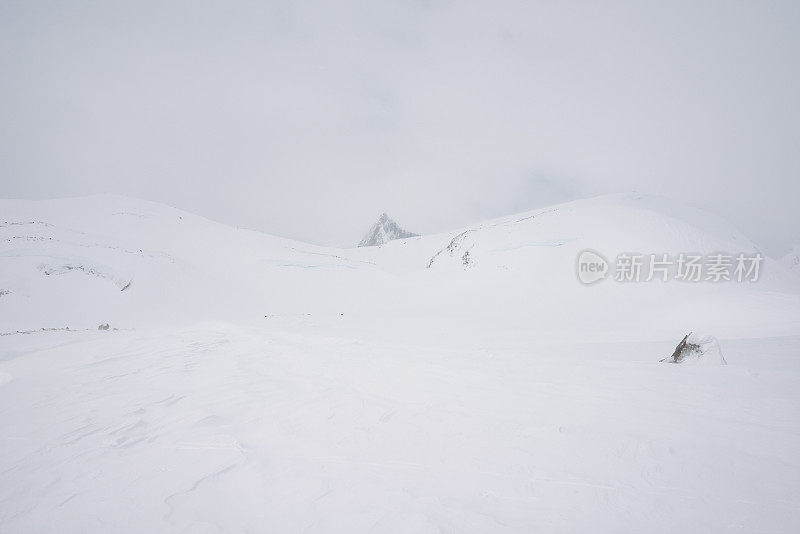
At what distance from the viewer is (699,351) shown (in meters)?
6.71

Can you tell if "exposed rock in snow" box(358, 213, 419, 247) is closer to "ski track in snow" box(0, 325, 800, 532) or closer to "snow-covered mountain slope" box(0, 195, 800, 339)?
"snow-covered mountain slope" box(0, 195, 800, 339)

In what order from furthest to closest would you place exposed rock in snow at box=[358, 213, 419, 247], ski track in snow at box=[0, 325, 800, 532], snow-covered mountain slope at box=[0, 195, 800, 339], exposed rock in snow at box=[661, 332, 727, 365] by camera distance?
exposed rock in snow at box=[358, 213, 419, 247] → snow-covered mountain slope at box=[0, 195, 800, 339] → exposed rock in snow at box=[661, 332, 727, 365] → ski track in snow at box=[0, 325, 800, 532]

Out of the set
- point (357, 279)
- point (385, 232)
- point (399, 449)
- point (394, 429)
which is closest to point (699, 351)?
point (394, 429)

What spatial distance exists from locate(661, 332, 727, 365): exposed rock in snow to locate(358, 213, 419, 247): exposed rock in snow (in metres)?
101

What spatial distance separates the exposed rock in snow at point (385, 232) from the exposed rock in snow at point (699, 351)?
10089 centimetres

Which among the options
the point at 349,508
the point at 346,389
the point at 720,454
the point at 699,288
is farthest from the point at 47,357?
the point at 699,288

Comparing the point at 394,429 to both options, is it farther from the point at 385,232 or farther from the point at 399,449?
the point at 385,232

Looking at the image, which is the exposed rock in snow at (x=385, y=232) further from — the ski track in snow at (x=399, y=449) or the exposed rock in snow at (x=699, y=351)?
the ski track in snow at (x=399, y=449)

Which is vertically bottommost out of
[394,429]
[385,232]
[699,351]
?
[394,429]

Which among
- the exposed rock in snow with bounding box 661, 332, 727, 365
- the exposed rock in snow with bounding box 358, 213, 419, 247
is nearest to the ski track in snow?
the exposed rock in snow with bounding box 661, 332, 727, 365

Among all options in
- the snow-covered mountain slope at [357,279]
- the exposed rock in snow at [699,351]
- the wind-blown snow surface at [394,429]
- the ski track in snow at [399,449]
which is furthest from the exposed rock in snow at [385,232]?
the ski track in snow at [399,449]

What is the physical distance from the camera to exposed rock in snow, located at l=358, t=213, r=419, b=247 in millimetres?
108188

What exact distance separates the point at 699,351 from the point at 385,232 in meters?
104

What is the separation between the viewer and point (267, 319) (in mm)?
16219
